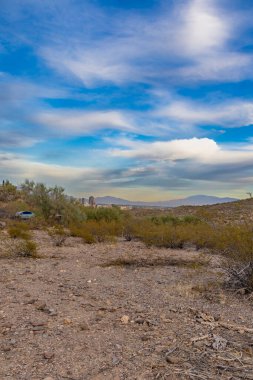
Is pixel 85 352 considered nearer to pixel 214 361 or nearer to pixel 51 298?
pixel 214 361

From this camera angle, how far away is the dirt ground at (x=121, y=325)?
5.16 metres

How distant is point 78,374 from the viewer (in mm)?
4977

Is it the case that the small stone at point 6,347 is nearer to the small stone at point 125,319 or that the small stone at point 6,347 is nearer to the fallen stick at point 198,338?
the small stone at point 125,319

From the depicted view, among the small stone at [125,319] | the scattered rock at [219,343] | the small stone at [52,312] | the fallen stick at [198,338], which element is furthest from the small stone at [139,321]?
the small stone at [52,312]

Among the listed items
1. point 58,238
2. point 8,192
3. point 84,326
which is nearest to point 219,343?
point 84,326

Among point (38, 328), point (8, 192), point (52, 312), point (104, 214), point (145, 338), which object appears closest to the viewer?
point (145, 338)

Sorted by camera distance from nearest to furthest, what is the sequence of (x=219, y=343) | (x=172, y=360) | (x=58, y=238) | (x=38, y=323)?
(x=172, y=360) < (x=219, y=343) < (x=38, y=323) < (x=58, y=238)

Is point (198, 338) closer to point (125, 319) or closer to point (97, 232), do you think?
point (125, 319)

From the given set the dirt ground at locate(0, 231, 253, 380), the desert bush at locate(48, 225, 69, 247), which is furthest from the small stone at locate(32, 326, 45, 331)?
the desert bush at locate(48, 225, 69, 247)

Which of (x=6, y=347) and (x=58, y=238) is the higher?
(x=58, y=238)

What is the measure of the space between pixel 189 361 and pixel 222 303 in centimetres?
321

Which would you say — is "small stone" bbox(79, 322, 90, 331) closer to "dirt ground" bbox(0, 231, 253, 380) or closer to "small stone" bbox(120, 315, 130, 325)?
"dirt ground" bbox(0, 231, 253, 380)

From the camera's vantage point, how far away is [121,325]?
684 centimetres

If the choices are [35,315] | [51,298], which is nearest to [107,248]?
[51,298]
